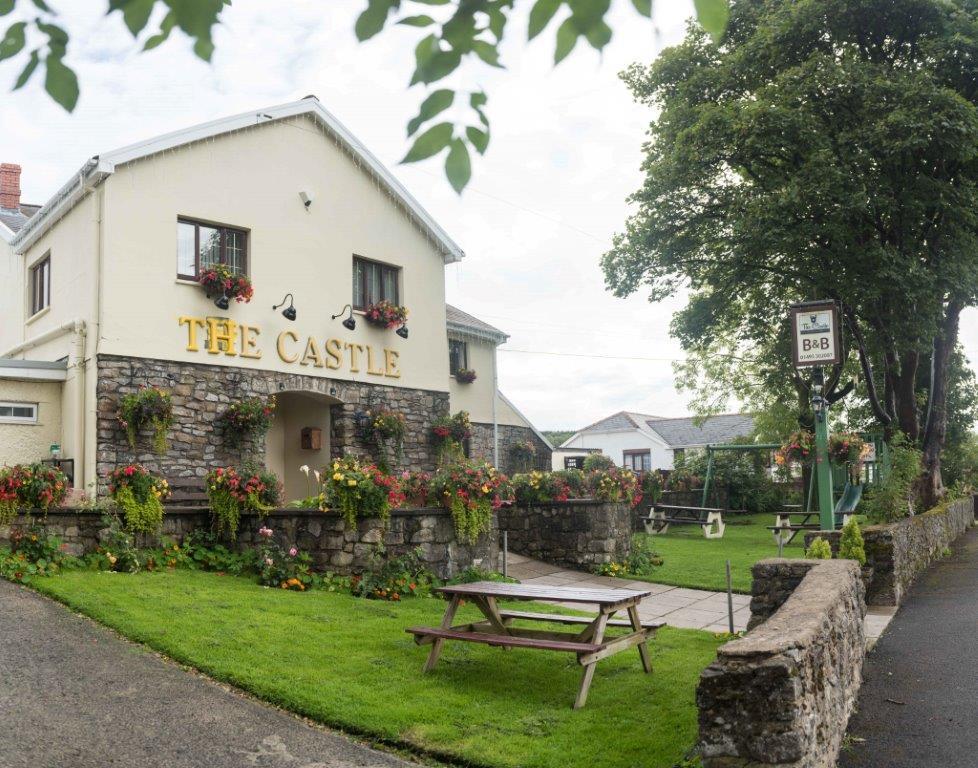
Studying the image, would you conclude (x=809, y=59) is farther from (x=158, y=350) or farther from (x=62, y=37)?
(x=62, y=37)

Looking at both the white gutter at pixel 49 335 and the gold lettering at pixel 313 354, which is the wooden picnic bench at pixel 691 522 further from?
the white gutter at pixel 49 335

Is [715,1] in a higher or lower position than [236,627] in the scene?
higher

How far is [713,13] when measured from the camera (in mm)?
2463

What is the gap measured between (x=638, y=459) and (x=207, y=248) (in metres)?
39.3

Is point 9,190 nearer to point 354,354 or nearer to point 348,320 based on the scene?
point 348,320

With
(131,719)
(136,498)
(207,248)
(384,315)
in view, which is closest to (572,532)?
(384,315)

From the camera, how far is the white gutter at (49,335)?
12.8 meters

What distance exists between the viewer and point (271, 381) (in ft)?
48.1

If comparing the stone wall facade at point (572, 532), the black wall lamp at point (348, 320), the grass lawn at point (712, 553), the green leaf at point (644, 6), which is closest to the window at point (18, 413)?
the black wall lamp at point (348, 320)

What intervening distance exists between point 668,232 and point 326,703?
14.3 m

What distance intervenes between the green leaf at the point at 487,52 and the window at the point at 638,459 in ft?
157

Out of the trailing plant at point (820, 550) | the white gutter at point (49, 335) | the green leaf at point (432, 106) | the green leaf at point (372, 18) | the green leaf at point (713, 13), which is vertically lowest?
the trailing plant at point (820, 550)

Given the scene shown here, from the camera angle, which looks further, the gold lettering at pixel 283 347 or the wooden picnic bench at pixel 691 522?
the wooden picnic bench at pixel 691 522


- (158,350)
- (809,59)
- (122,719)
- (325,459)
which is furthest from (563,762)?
(809,59)
